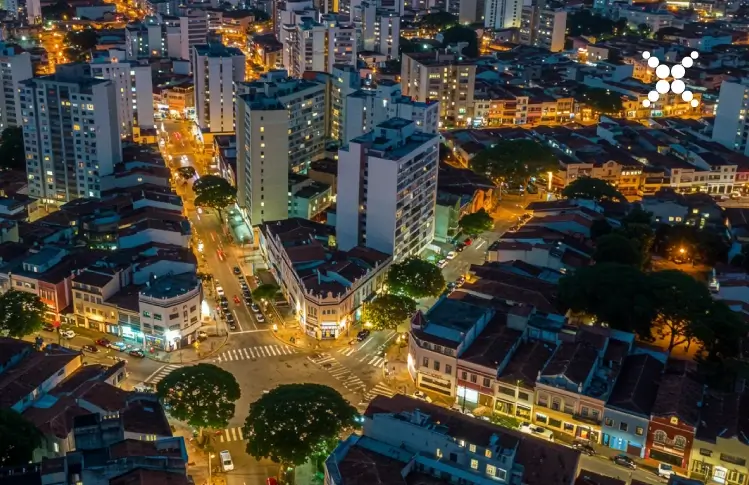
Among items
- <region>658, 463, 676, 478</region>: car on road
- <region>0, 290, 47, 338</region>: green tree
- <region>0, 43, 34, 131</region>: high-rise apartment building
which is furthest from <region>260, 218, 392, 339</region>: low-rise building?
<region>0, 43, 34, 131</region>: high-rise apartment building

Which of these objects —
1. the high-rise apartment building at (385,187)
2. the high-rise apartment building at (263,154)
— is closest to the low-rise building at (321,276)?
the high-rise apartment building at (385,187)

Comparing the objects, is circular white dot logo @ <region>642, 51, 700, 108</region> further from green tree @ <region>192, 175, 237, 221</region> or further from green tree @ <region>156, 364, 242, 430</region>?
green tree @ <region>156, 364, 242, 430</region>

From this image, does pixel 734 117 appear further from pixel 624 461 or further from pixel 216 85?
pixel 624 461

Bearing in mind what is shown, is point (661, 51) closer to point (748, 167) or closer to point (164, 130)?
point (748, 167)

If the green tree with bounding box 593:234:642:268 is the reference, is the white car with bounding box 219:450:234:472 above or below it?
below

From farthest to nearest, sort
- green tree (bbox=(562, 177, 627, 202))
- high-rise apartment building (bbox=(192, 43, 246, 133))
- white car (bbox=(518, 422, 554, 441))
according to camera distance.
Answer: high-rise apartment building (bbox=(192, 43, 246, 133)) → green tree (bbox=(562, 177, 627, 202)) → white car (bbox=(518, 422, 554, 441))

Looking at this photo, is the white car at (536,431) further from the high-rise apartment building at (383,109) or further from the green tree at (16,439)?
the high-rise apartment building at (383,109)
